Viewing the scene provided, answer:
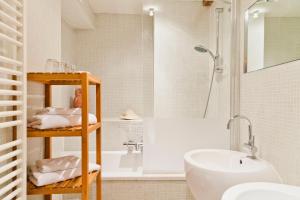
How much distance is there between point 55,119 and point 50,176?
0.88ft

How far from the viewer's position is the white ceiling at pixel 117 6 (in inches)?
111

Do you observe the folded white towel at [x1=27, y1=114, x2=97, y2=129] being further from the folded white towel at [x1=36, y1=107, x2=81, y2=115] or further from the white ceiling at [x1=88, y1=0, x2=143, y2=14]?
the white ceiling at [x1=88, y1=0, x2=143, y2=14]

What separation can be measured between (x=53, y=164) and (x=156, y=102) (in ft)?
3.91

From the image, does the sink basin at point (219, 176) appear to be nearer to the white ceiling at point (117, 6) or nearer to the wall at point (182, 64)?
the wall at point (182, 64)

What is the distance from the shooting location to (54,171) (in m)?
1.19

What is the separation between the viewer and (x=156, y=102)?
224 cm

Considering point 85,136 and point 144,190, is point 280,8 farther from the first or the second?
point 144,190

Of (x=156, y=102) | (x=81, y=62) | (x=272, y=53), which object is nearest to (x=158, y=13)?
(x=156, y=102)

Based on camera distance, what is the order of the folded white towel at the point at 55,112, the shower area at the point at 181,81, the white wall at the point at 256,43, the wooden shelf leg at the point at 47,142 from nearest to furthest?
the folded white towel at the point at 55,112 → the wooden shelf leg at the point at 47,142 → the white wall at the point at 256,43 → the shower area at the point at 181,81

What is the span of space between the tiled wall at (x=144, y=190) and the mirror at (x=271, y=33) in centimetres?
115

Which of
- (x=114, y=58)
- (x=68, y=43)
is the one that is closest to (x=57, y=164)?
(x=68, y=43)

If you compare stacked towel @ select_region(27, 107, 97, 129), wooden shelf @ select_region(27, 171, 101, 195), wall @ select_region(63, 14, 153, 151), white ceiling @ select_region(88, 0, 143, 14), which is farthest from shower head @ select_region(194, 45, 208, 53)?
wooden shelf @ select_region(27, 171, 101, 195)

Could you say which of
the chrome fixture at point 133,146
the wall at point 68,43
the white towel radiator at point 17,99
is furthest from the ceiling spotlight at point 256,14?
the wall at point 68,43

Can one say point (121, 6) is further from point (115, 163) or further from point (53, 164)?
point (53, 164)
